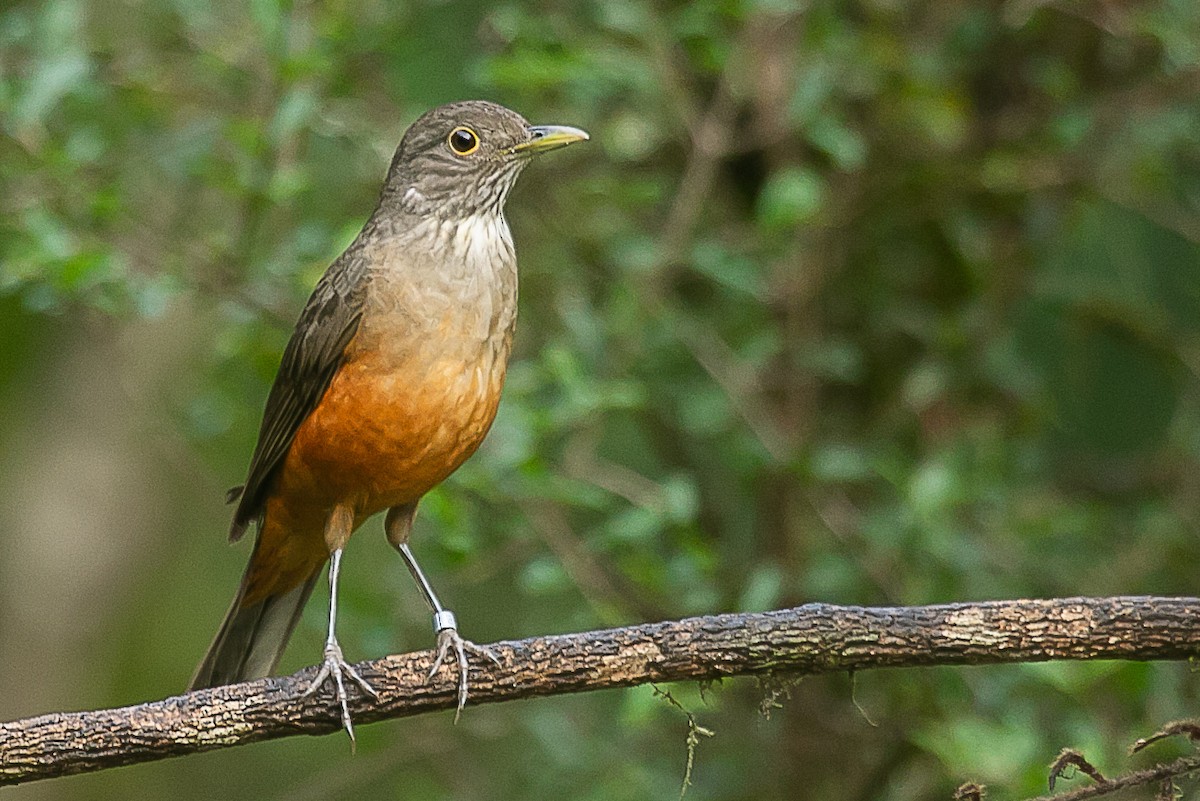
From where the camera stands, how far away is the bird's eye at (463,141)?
203 inches

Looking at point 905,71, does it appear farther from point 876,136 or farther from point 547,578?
point 547,578

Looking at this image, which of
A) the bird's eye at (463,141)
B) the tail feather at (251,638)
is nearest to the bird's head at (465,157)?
the bird's eye at (463,141)

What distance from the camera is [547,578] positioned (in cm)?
520

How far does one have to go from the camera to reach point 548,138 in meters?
5.09

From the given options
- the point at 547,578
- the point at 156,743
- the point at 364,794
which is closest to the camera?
the point at 156,743

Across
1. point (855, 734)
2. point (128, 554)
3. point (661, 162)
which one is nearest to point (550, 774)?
point (855, 734)

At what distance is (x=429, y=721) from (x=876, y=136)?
298 cm

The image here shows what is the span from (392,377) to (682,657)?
4.41ft

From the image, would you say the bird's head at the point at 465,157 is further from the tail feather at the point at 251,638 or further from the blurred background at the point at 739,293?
the tail feather at the point at 251,638

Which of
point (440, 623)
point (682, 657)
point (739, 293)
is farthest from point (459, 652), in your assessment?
point (739, 293)

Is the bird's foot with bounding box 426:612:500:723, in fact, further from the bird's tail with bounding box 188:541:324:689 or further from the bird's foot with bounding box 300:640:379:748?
the bird's tail with bounding box 188:541:324:689

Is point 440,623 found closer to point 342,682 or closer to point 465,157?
point 342,682

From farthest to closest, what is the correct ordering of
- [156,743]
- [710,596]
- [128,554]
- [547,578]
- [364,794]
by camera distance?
[128,554] < [364,794] < [710,596] < [547,578] < [156,743]

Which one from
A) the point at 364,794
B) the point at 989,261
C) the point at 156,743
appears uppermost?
the point at 989,261
